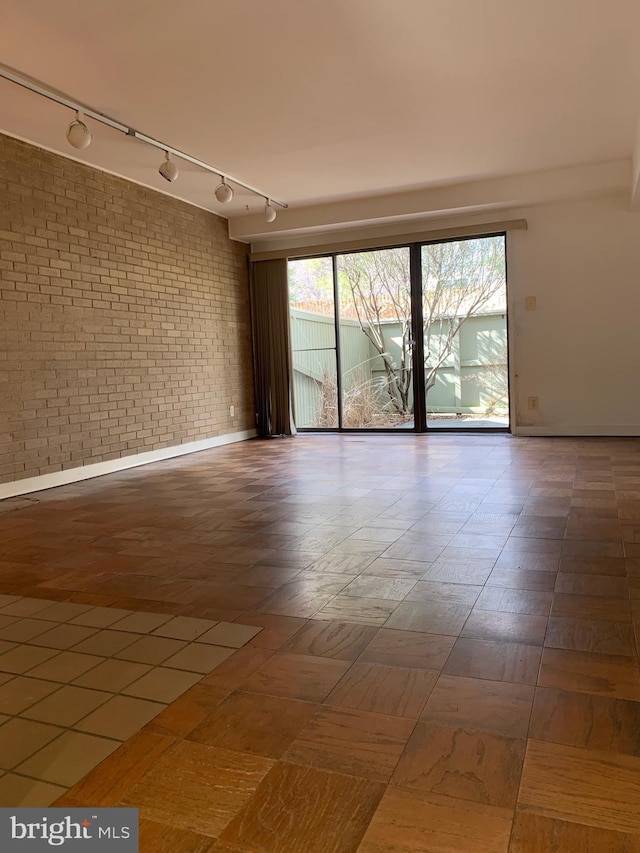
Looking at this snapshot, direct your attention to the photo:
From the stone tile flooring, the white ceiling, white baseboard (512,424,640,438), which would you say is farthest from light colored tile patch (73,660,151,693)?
white baseboard (512,424,640,438)

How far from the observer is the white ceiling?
3383 millimetres

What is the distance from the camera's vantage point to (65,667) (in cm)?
198

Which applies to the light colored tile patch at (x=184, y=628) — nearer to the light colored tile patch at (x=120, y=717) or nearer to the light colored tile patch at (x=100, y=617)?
the light colored tile patch at (x=100, y=617)

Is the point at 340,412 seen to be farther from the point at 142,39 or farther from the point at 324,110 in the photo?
the point at 142,39

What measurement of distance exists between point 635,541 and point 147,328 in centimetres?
485

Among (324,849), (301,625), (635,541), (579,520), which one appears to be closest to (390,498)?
(579,520)

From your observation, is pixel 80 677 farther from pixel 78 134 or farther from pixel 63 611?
pixel 78 134

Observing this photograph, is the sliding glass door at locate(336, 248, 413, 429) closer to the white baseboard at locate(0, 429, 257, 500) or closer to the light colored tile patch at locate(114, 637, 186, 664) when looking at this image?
the white baseboard at locate(0, 429, 257, 500)

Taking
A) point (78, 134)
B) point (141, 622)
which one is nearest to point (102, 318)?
point (78, 134)

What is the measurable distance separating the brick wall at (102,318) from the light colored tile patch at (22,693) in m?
3.20

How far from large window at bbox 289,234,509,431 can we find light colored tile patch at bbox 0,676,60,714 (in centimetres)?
633

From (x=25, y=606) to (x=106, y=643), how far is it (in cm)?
59

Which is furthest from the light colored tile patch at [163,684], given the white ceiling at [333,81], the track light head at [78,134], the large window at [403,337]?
the large window at [403,337]

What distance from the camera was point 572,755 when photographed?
1.42 meters
